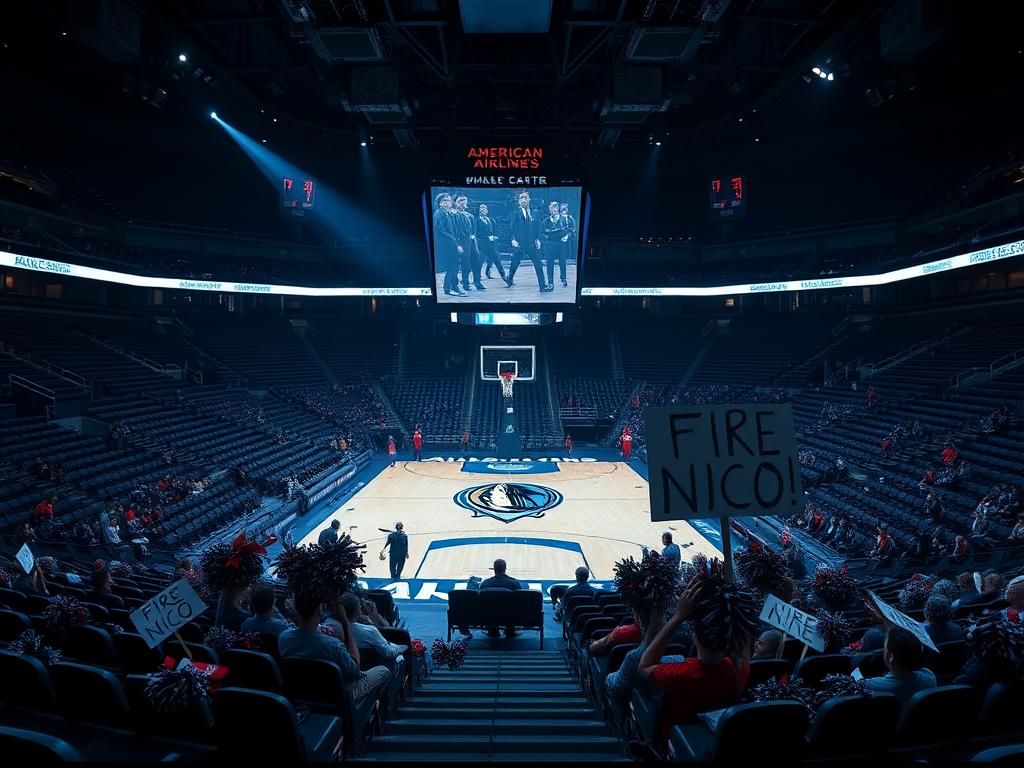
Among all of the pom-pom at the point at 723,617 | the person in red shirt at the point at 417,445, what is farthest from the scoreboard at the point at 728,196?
the pom-pom at the point at 723,617

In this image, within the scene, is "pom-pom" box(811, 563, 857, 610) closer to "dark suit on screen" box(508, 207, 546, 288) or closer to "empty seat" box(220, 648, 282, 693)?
"empty seat" box(220, 648, 282, 693)

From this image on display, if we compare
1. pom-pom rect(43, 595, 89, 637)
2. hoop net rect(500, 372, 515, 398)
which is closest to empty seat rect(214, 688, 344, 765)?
pom-pom rect(43, 595, 89, 637)

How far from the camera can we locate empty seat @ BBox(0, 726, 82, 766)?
2.10m

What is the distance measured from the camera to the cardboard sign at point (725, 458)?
4.37 m

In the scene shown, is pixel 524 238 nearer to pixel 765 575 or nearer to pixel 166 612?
pixel 765 575

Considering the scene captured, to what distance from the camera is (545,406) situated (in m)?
36.3

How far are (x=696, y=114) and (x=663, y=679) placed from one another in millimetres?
35021

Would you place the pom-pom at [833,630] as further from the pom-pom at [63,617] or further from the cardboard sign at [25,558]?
the cardboard sign at [25,558]

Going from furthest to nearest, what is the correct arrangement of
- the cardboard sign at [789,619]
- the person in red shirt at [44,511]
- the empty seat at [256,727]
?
the person in red shirt at [44,511]
the cardboard sign at [789,619]
the empty seat at [256,727]

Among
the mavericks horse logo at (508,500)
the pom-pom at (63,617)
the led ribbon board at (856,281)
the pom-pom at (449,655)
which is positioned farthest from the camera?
the led ribbon board at (856,281)

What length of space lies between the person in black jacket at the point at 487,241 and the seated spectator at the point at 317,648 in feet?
75.2

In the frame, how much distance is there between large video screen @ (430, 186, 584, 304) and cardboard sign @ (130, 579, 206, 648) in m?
22.7

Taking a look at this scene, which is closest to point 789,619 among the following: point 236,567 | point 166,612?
point 166,612

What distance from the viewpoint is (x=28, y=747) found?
2.15 metres
